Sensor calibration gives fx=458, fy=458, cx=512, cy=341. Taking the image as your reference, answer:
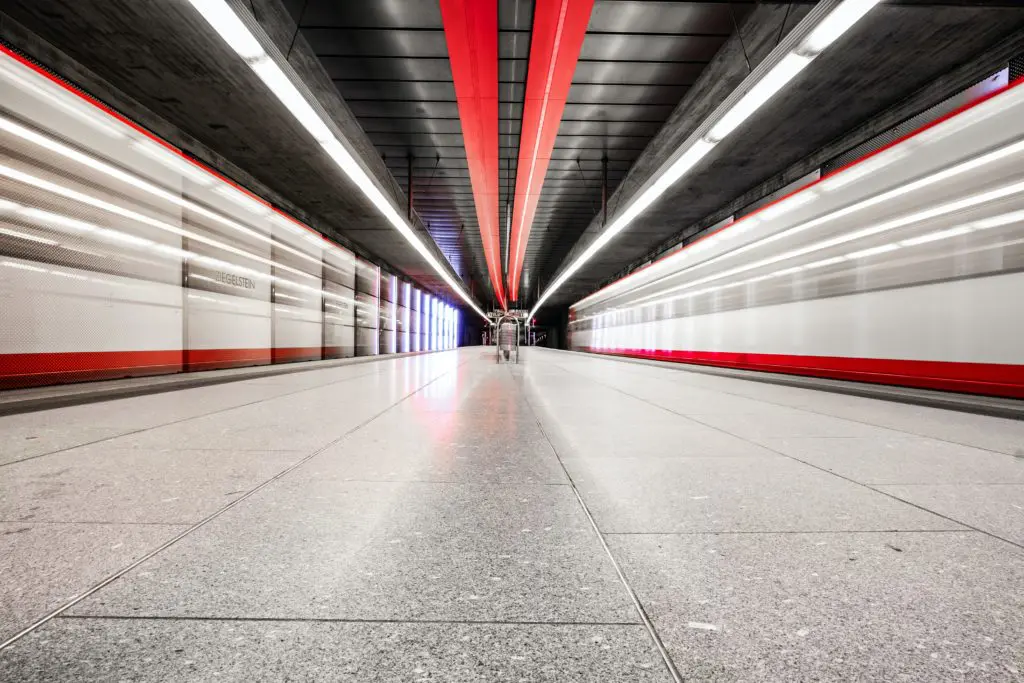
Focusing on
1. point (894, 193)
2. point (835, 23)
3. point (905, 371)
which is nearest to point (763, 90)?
point (835, 23)

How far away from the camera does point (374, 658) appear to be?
3.06ft

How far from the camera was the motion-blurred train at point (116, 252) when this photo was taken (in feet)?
16.4

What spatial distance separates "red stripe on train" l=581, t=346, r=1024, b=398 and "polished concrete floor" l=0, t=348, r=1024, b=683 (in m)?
2.71

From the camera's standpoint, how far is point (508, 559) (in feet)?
4.51

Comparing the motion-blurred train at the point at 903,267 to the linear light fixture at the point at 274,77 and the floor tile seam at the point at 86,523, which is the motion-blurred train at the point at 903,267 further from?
the floor tile seam at the point at 86,523

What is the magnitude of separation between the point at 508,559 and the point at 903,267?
707cm

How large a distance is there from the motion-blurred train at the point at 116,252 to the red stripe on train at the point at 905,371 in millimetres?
10351

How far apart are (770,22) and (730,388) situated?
15.0 feet

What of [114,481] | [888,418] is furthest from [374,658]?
[888,418]

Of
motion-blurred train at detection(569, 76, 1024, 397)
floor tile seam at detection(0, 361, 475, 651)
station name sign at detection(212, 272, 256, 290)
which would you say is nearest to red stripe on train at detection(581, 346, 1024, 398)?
motion-blurred train at detection(569, 76, 1024, 397)

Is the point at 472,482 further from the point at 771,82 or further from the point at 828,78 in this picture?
the point at 828,78

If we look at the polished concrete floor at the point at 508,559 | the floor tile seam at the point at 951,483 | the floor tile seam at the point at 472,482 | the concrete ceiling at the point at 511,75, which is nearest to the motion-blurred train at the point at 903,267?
the concrete ceiling at the point at 511,75

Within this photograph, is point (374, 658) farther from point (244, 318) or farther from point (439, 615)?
point (244, 318)

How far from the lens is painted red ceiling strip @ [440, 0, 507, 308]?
3.95 meters
